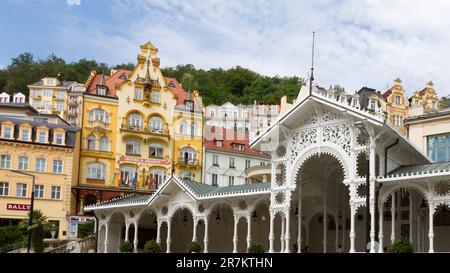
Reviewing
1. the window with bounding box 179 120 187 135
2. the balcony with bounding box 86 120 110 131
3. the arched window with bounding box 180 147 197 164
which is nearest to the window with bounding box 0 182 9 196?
the balcony with bounding box 86 120 110 131

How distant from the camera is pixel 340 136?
32438 mm

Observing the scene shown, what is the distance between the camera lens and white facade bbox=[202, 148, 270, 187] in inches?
2790

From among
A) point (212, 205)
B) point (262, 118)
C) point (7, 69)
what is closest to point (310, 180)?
point (212, 205)

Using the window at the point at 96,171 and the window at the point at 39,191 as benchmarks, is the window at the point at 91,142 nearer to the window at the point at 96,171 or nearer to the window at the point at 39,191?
the window at the point at 96,171

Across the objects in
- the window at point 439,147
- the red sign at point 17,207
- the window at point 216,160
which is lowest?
the red sign at point 17,207

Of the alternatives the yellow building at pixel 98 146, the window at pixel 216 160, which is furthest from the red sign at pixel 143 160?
the window at pixel 216 160

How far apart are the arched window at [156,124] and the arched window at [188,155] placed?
10.9 feet

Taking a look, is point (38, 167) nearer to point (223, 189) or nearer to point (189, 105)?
point (189, 105)

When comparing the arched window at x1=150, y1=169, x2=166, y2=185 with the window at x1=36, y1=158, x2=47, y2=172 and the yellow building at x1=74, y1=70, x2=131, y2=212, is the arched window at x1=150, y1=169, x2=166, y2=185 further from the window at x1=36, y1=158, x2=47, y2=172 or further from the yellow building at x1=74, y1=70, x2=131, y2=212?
the window at x1=36, y1=158, x2=47, y2=172

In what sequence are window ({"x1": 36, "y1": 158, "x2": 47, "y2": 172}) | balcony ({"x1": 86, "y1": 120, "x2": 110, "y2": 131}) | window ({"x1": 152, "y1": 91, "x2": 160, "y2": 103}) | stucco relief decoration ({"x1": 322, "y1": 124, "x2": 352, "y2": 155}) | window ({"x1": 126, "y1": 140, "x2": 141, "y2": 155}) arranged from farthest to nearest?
window ({"x1": 152, "y1": 91, "x2": 160, "y2": 103}) → window ({"x1": 126, "y1": 140, "x2": 141, "y2": 155}) → balcony ({"x1": 86, "y1": 120, "x2": 110, "y2": 131}) → window ({"x1": 36, "y1": 158, "x2": 47, "y2": 172}) → stucco relief decoration ({"x1": 322, "y1": 124, "x2": 352, "y2": 155})

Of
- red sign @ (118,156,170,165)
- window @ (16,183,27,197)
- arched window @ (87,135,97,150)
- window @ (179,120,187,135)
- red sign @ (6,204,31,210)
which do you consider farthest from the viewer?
window @ (179,120,187,135)

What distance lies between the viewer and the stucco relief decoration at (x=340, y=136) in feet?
105
